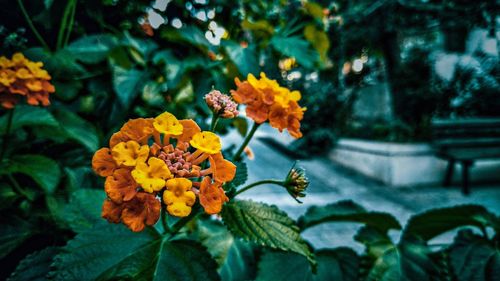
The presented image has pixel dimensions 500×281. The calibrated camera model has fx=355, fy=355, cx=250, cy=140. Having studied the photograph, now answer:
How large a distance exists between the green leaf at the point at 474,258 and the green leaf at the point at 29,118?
29.3 inches

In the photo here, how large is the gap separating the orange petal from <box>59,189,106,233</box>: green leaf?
24cm

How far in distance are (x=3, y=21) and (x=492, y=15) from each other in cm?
282

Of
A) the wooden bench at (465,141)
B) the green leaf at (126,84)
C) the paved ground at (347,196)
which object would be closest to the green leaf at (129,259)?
the green leaf at (126,84)

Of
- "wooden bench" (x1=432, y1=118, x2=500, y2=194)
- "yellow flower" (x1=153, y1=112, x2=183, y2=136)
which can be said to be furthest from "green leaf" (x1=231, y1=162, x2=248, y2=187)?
"wooden bench" (x1=432, y1=118, x2=500, y2=194)

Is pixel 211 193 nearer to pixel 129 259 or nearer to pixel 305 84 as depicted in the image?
pixel 129 259

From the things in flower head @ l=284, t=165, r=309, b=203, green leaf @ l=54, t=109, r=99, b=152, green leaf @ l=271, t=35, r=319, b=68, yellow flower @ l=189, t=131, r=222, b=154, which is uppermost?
green leaf @ l=271, t=35, r=319, b=68

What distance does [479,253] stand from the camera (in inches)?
24.0

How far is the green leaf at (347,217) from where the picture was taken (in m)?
0.62

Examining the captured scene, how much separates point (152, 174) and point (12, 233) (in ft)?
1.16

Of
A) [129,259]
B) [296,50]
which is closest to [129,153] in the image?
[129,259]

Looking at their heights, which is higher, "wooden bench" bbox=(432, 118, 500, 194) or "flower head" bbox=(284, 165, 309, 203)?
"wooden bench" bbox=(432, 118, 500, 194)

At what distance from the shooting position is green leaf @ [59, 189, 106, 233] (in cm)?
55

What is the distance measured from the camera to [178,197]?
390mm

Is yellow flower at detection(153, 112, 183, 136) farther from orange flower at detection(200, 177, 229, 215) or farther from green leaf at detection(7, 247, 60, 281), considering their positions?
green leaf at detection(7, 247, 60, 281)
